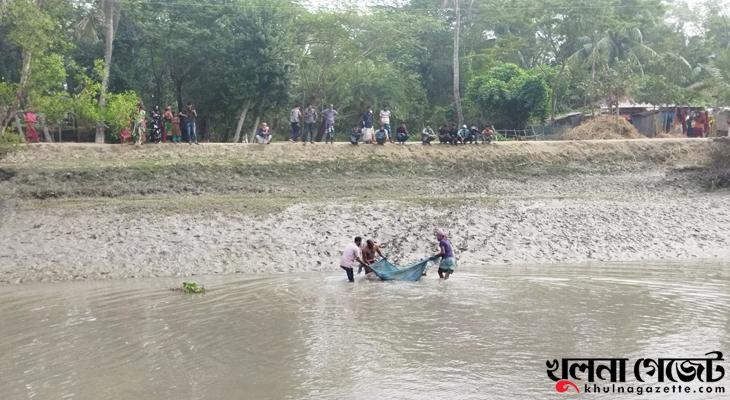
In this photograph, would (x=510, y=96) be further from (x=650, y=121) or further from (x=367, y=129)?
(x=367, y=129)

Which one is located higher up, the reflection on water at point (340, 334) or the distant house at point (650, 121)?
the distant house at point (650, 121)

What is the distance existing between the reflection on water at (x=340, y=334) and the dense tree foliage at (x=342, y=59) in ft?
39.1

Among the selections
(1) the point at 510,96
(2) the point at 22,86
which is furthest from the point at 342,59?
(2) the point at 22,86

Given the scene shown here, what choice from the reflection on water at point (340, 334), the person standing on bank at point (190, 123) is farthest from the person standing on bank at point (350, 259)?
the person standing on bank at point (190, 123)

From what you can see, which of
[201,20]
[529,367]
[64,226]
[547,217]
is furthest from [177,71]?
[529,367]

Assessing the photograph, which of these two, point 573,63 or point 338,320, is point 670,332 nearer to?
point 338,320

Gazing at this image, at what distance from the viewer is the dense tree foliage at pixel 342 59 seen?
2672 centimetres

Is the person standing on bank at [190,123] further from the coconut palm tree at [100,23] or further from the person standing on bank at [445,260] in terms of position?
the person standing on bank at [445,260]

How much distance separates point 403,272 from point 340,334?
587cm

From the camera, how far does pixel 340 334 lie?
36.8 feet

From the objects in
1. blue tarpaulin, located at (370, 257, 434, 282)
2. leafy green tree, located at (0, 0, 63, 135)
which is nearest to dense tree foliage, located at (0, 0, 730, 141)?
leafy green tree, located at (0, 0, 63, 135)

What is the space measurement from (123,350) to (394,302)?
5522 mm

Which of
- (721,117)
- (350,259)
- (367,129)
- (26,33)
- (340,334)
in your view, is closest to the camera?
(340,334)

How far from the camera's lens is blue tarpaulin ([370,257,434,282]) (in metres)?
16.9
